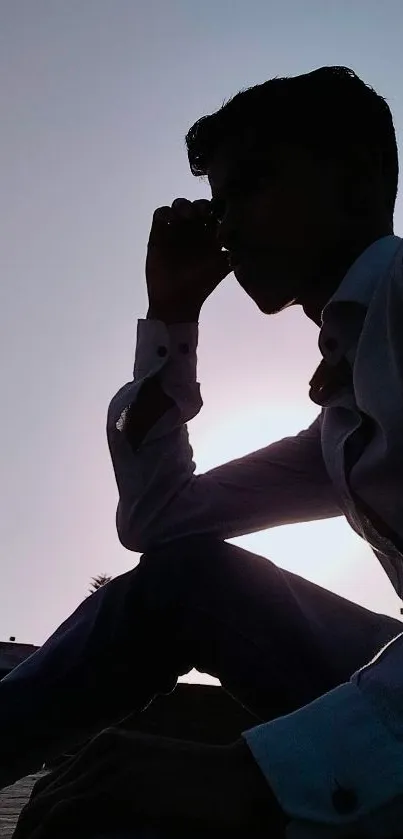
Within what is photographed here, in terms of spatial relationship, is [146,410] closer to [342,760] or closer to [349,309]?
[349,309]

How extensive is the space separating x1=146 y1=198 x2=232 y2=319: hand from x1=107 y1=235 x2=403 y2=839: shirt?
5.0 inches

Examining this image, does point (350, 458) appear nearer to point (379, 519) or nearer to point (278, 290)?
point (379, 519)

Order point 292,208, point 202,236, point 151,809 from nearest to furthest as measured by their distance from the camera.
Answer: point 151,809, point 292,208, point 202,236

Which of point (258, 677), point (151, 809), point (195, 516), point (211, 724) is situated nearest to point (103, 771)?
point (151, 809)

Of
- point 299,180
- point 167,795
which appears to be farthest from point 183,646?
point 299,180

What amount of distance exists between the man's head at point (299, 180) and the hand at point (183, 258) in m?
0.24

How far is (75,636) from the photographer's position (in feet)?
6.57

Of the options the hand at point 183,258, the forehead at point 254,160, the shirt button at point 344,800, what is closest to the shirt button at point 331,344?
the forehead at point 254,160

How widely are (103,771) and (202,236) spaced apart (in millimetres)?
2176

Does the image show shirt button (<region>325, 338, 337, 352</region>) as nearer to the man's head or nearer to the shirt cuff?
the man's head

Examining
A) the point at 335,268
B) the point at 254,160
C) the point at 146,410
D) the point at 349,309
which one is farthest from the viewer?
the point at 146,410

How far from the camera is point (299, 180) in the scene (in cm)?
237

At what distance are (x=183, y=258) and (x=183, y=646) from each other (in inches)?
61.2

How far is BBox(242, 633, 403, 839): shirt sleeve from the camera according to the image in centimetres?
112
